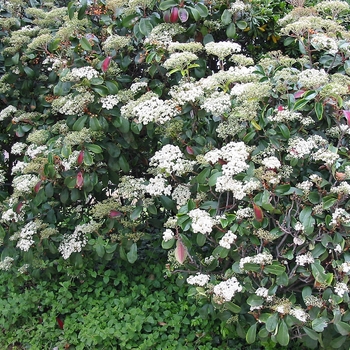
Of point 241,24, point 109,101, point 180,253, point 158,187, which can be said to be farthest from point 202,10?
point 180,253

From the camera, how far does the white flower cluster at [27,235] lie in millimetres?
3059

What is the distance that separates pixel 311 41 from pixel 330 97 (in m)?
0.59

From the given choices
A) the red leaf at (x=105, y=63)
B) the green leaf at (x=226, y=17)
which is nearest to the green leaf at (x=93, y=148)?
the red leaf at (x=105, y=63)

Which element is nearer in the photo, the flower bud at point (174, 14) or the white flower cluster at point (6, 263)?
the flower bud at point (174, 14)

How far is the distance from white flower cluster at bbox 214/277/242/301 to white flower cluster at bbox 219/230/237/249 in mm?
200

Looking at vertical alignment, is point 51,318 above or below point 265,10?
below

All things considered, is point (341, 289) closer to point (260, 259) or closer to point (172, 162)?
point (260, 259)

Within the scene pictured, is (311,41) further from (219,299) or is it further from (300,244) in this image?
(219,299)

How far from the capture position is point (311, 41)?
2779 millimetres

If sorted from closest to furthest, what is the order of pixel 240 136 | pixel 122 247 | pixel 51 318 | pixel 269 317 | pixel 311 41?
pixel 269 317
pixel 240 136
pixel 311 41
pixel 122 247
pixel 51 318

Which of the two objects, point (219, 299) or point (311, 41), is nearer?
point (219, 299)

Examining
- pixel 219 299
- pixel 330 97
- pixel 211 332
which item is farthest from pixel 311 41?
pixel 211 332

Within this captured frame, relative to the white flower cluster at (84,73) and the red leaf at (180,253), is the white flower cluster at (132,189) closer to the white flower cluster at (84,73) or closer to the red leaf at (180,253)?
the red leaf at (180,253)

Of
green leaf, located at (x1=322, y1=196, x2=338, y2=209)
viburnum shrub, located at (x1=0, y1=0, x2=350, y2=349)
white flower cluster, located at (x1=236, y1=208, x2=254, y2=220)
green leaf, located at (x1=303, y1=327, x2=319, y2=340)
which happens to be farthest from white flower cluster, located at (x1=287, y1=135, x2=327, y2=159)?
green leaf, located at (x1=303, y1=327, x2=319, y2=340)
